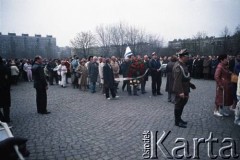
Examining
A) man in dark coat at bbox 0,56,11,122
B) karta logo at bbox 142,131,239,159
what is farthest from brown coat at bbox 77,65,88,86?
karta logo at bbox 142,131,239,159

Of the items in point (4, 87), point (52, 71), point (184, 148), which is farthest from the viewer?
point (52, 71)

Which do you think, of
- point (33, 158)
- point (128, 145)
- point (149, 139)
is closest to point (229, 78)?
point (149, 139)

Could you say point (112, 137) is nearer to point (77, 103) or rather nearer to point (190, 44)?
point (77, 103)

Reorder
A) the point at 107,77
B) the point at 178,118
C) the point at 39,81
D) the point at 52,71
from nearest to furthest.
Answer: the point at 178,118 → the point at 39,81 → the point at 107,77 → the point at 52,71

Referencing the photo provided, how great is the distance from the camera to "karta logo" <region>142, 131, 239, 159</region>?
464 centimetres

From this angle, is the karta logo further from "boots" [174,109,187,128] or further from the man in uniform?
the man in uniform

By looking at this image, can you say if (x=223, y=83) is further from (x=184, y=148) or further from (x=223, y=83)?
(x=184, y=148)

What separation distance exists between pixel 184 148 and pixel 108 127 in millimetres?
2443

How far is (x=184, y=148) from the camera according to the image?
5027 millimetres

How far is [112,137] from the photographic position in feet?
19.1

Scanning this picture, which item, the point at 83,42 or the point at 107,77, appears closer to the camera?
the point at 107,77

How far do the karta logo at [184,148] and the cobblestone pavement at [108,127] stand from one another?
0.28 feet

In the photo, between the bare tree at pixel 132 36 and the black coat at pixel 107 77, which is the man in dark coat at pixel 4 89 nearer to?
the black coat at pixel 107 77

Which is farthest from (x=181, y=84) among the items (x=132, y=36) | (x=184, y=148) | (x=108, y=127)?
(x=132, y=36)
